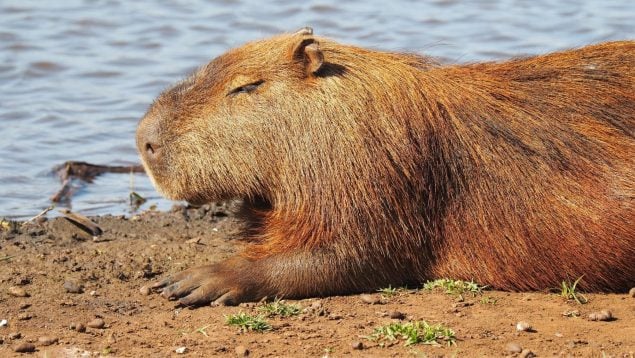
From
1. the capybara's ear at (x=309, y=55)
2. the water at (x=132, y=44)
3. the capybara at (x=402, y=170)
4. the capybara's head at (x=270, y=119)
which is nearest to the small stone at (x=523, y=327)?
the capybara at (x=402, y=170)

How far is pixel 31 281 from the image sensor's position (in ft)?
22.9

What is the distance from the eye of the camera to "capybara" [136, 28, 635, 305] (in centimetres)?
655

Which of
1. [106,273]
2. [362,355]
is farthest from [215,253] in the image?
[362,355]

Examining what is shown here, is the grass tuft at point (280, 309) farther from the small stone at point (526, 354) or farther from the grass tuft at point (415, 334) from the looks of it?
the small stone at point (526, 354)

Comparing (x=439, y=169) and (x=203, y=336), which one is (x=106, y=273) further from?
(x=439, y=169)

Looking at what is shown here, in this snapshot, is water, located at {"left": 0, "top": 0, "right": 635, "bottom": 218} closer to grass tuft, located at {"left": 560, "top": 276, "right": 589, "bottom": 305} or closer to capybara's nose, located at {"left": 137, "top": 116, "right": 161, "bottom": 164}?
capybara's nose, located at {"left": 137, "top": 116, "right": 161, "bottom": 164}

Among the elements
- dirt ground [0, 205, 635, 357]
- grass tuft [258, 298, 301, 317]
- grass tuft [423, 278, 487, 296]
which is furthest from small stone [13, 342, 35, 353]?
grass tuft [423, 278, 487, 296]

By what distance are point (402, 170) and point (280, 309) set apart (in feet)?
3.39

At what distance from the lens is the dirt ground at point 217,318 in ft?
18.8

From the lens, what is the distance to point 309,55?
6844 millimetres

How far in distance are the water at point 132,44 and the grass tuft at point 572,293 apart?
13.5 ft

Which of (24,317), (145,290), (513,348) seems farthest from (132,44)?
(513,348)

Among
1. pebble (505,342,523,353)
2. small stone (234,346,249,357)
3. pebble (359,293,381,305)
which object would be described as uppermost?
pebble (359,293,381,305)

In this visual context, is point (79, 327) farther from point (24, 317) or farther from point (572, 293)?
point (572, 293)
